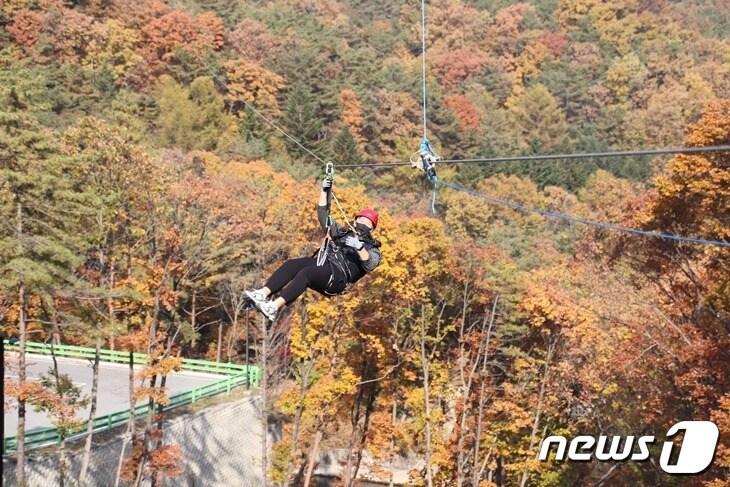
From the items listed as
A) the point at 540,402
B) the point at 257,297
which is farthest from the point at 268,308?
the point at 540,402

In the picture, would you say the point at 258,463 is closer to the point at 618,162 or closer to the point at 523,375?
the point at 523,375

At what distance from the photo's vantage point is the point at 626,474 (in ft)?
77.9

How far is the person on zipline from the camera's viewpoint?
7.90m

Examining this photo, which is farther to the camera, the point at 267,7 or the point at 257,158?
the point at 267,7

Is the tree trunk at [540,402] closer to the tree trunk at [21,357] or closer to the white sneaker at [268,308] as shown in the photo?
the tree trunk at [21,357]

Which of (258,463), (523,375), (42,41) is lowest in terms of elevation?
(258,463)

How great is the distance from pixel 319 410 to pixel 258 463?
21.9 feet

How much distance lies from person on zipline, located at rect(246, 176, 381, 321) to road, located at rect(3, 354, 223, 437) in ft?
52.2

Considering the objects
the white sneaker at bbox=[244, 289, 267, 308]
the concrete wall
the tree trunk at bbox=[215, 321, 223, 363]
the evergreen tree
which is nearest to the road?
the concrete wall

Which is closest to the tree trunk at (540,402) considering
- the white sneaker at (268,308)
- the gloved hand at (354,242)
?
the gloved hand at (354,242)

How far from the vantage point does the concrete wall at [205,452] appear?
63.8 feet

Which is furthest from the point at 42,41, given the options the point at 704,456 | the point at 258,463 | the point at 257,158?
the point at 704,456

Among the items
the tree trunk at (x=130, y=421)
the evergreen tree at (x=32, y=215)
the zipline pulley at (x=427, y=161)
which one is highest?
the zipline pulley at (x=427, y=161)

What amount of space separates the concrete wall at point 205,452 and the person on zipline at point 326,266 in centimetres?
1315
